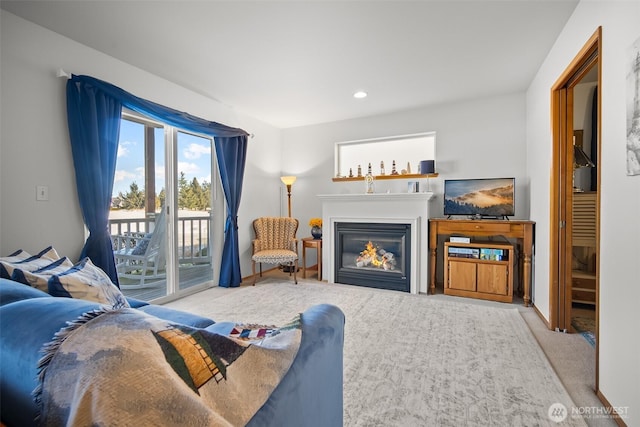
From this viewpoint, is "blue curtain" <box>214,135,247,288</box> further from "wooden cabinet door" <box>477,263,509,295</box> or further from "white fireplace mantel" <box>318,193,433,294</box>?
"wooden cabinet door" <box>477,263,509,295</box>

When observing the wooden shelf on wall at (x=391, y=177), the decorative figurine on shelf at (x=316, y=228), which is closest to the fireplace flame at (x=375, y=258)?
the decorative figurine on shelf at (x=316, y=228)

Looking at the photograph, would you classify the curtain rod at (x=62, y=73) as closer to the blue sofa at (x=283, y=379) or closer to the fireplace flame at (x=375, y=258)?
the blue sofa at (x=283, y=379)

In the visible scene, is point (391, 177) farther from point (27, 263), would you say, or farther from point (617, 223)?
point (27, 263)

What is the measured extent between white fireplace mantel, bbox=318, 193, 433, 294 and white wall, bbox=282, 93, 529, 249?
0.49m

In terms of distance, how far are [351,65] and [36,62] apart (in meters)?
2.57

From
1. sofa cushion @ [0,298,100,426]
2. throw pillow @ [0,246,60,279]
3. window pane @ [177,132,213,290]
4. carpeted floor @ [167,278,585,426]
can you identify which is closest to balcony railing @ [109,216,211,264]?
window pane @ [177,132,213,290]

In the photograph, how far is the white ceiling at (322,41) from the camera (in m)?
2.08

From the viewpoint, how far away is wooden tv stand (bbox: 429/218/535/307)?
126 inches

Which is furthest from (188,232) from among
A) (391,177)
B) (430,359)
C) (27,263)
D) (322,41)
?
(430,359)

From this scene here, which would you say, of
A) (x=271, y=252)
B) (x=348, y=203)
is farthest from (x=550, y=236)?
(x=271, y=252)

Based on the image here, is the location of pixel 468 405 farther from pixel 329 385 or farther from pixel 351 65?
pixel 351 65

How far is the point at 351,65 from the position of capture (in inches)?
115

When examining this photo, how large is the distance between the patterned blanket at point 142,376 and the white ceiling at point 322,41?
218 centimetres

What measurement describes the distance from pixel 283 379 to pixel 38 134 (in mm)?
2728
